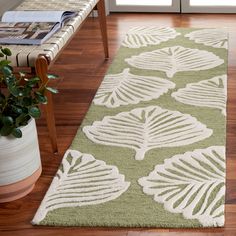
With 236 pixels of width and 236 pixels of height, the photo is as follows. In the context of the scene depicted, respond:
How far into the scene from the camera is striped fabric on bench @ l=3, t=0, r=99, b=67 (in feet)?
6.32

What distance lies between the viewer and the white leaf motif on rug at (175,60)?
2.79 m

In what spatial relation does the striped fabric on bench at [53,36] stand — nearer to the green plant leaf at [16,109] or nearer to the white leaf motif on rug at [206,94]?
the green plant leaf at [16,109]

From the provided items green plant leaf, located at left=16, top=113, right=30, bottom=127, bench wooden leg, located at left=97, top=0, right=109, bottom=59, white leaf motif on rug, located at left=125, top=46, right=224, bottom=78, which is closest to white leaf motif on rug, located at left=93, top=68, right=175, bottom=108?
white leaf motif on rug, located at left=125, top=46, right=224, bottom=78

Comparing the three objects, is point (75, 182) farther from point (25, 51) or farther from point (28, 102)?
point (25, 51)

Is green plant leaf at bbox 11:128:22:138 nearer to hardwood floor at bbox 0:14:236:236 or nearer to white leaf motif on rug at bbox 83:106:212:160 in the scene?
hardwood floor at bbox 0:14:236:236

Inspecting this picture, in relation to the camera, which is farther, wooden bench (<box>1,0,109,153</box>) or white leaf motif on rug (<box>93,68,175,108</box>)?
white leaf motif on rug (<box>93,68,175,108</box>)

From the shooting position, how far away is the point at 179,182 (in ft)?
6.14

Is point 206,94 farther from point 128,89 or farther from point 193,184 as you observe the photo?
point 193,184

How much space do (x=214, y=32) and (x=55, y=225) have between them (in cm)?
196

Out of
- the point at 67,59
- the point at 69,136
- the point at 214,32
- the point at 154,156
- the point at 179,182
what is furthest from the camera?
the point at 214,32

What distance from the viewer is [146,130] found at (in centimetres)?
221

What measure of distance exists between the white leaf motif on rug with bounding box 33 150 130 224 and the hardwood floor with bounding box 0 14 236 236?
0.04m

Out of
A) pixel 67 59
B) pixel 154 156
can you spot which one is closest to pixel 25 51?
pixel 154 156

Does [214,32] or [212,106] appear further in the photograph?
[214,32]
